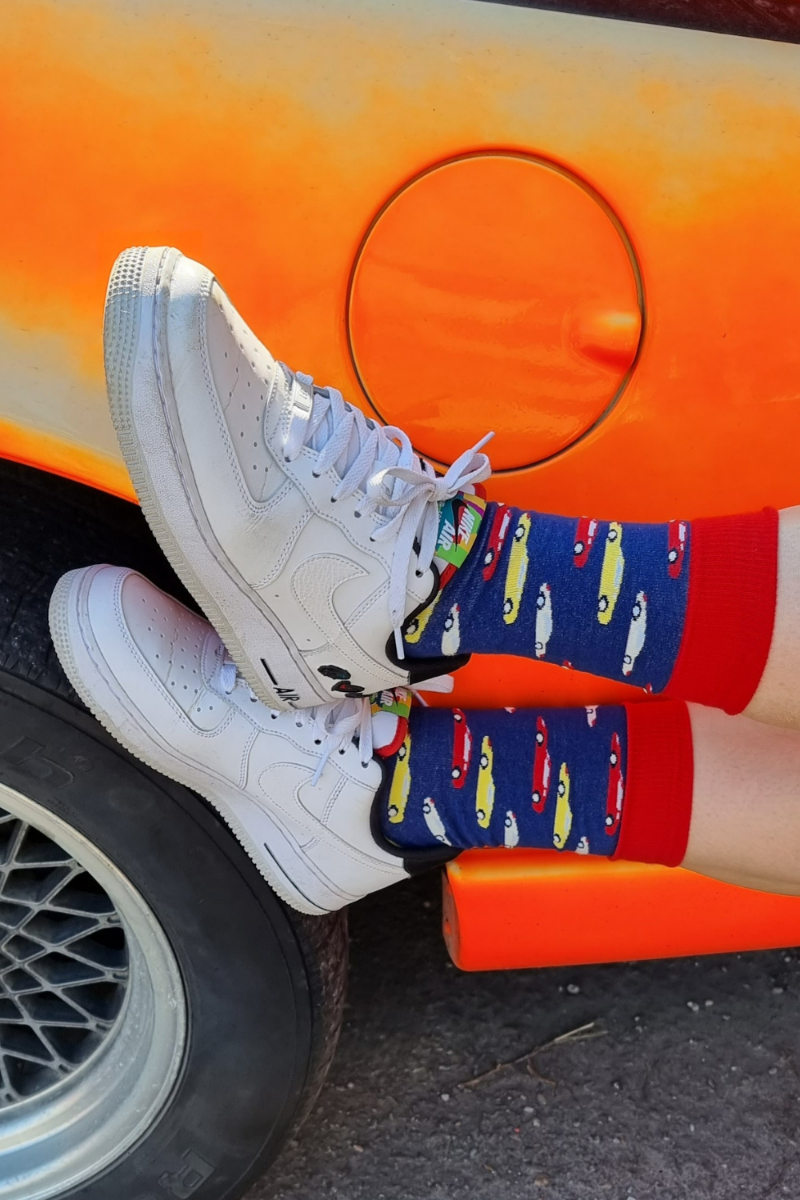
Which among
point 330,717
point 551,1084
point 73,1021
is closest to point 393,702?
point 330,717

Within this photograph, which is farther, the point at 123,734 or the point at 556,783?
the point at 556,783

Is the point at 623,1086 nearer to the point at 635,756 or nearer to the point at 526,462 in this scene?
the point at 635,756

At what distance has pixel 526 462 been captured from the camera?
1.00 m

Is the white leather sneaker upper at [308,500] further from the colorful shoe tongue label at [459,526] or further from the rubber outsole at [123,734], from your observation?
the rubber outsole at [123,734]

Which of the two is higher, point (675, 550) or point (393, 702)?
point (675, 550)

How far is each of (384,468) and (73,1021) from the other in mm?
770

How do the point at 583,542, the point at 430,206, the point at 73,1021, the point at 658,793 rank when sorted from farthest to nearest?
the point at 73,1021
the point at 658,793
the point at 583,542
the point at 430,206

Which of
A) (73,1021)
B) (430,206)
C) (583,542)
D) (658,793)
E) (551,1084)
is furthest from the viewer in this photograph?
(551,1084)

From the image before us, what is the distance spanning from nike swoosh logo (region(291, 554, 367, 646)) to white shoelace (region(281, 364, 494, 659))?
4 centimetres

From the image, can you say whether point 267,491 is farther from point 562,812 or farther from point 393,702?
point 562,812

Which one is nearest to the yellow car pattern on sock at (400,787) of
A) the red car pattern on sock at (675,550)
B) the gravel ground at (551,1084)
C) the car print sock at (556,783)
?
the car print sock at (556,783)

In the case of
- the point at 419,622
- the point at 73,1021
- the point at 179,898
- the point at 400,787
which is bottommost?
the point at 73,1021

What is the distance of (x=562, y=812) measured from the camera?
3.67 ft

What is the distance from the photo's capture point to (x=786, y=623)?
0.95 m
